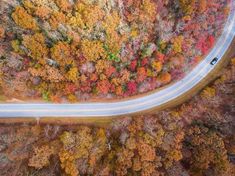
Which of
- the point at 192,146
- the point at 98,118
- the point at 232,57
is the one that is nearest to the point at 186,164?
the point at 192,146

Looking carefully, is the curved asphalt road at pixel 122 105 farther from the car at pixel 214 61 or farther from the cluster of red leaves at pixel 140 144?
the cluster of red leaves at pixel 140 144

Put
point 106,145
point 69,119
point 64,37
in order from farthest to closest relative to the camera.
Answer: point 69,119, point 106,145, point 64,37

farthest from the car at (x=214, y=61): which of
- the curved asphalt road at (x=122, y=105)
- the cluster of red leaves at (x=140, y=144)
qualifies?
the cluster of red leaves at (x=140, y=144)

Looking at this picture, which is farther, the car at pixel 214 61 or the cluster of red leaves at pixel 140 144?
the car at pixel 214 61

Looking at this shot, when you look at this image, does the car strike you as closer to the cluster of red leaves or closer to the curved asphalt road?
the curved asphalt road

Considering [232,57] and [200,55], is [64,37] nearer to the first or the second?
[200,55]

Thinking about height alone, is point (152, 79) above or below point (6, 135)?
above

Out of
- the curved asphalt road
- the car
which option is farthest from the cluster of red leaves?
the car

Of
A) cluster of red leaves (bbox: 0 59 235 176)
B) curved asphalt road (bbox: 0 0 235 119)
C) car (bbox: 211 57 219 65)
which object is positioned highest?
car (bbox: 211 57 219 65)
